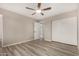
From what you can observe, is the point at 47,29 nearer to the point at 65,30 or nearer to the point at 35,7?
the point at 65,30

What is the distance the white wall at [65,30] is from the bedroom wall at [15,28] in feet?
1.39

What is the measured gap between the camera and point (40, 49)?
1474mm

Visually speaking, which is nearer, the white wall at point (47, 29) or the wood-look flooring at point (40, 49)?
the wood-look flooring at point (40, 49)

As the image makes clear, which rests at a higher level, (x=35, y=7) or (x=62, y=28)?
(x=35, y=7)

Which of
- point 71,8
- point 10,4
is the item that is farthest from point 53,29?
point 10,4

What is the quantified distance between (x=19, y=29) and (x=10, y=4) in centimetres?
44

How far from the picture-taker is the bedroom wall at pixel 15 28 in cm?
141

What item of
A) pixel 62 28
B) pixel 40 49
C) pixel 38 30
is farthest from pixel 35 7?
pixel 40 49

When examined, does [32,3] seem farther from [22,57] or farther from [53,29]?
[22,57]

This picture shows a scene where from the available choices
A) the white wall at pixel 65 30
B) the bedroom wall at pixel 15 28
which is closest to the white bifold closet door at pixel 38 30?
the bedroom wall at pixel 15 28

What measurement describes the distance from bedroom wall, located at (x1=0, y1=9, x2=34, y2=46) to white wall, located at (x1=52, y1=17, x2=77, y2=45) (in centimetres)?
42

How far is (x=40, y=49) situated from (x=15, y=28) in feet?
1.82

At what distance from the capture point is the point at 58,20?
58.9 inches

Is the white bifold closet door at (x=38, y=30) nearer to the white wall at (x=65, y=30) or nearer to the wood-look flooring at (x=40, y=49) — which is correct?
the wood-look flooring at (x=40, y=49)
